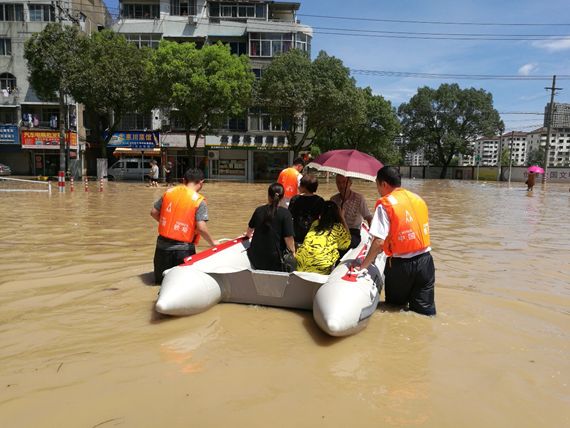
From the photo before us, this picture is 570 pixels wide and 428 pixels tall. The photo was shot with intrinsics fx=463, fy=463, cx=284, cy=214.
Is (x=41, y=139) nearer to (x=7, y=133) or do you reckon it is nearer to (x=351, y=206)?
(x=7, y=133)

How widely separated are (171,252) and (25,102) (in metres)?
37.1

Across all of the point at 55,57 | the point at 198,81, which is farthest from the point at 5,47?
the point at 198,81

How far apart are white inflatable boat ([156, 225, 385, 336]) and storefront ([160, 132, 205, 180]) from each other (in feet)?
109

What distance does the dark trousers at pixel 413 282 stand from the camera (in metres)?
4.26

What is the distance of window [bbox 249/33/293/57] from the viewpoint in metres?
36.8

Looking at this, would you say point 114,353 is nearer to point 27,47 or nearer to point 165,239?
point 165,239

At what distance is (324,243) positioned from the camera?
4.89 metres

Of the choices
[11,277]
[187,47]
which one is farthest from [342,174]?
[187,47]

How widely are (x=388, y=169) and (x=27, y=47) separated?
3157cm

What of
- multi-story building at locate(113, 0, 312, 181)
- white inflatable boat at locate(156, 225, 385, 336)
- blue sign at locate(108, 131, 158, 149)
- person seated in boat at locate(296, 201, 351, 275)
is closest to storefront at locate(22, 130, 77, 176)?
blue sign at locate(108, 131, 158, 149)

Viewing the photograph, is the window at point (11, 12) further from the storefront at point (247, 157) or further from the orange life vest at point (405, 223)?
the orange life vest at point (405, 223)

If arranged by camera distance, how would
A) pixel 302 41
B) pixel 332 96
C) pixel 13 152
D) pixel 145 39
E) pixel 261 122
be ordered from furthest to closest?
pixel 145 39 < pixel 261 122 < pixel 302 41 < pixel 13 152 < pixel 332 96

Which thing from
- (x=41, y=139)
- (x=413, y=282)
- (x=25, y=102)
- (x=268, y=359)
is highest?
(x=25, y=102)

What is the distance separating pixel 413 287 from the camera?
4.40 meters
